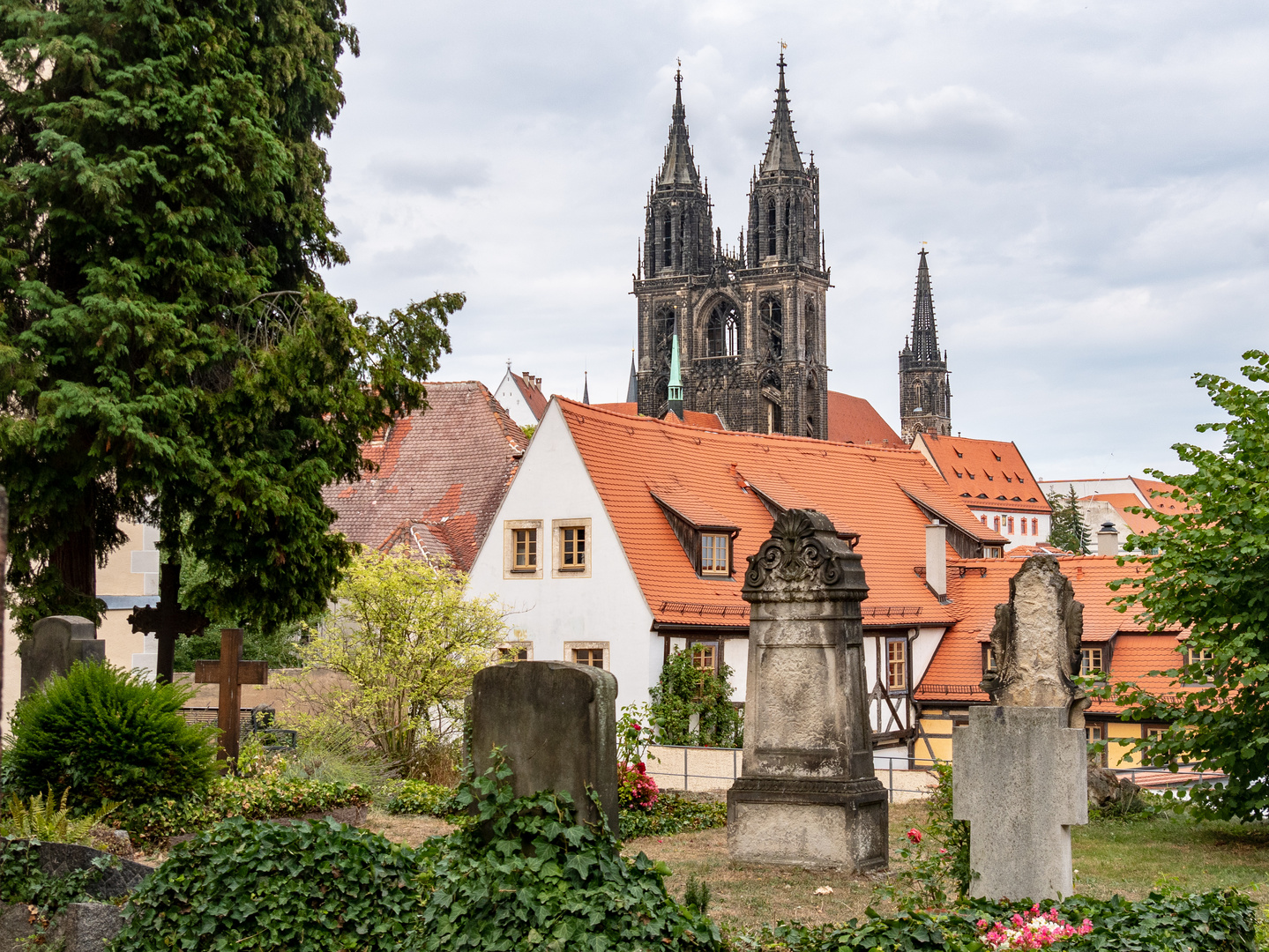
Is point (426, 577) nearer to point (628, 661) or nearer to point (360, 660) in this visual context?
point (360, 660)

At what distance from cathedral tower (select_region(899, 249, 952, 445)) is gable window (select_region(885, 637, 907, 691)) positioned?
124m

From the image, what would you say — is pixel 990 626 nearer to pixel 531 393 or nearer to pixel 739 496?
pixel 739 496

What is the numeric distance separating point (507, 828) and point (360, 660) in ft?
44.7

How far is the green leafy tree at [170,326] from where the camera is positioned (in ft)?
50.1

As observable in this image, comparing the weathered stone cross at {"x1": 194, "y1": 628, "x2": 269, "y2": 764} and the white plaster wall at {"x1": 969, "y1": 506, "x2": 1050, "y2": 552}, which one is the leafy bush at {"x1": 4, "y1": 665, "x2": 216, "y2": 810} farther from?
the white plaster wall at {"x1": 969, "y1": 506, "x2": 1050, "y2": 552}

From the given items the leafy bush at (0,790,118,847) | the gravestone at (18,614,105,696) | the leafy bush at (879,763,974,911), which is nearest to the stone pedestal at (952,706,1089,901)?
the leafy bush at (879,763,974,911)

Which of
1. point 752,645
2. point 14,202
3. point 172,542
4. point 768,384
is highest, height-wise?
point 768,384

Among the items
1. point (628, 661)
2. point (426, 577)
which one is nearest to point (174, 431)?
point (426, 577)

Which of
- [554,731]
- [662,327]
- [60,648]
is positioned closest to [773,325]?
[662,327]

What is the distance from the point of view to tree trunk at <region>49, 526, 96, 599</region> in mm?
16625

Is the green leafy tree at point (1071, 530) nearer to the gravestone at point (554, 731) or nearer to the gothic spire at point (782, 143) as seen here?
the gothic spire at point (782, 143)

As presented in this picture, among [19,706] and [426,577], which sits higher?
[426,577]

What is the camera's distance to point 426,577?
21797 millimetres

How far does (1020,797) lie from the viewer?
30.3ft
